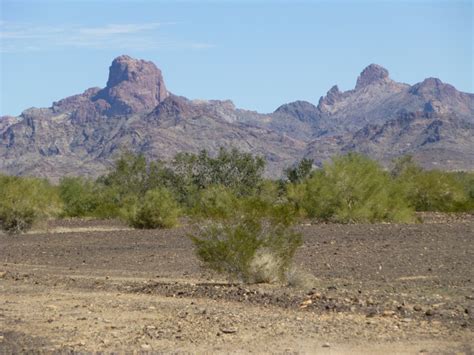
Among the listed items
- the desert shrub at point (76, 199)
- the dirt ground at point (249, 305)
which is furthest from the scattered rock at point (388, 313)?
the desert shrub at point (76, 199)

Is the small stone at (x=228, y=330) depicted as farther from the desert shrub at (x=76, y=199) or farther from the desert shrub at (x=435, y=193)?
the desert shrub at (x=76, y=199)

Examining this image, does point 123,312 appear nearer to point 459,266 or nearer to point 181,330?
point 181,330

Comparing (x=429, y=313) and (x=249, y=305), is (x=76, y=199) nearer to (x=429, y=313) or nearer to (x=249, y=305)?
(x=249, y=305)

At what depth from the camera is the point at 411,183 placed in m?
57.0

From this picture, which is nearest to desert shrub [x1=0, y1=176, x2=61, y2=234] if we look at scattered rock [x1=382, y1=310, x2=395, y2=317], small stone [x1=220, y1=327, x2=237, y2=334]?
small stone [x1=220, y1=327, x2=237, y2=334]

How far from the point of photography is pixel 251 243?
1847 cm

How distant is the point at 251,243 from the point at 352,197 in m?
26.8

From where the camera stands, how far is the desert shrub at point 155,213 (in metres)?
46.1

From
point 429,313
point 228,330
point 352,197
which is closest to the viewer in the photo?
point 228,330

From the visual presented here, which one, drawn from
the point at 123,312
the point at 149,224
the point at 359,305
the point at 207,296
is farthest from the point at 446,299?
Result: the point at 149,224

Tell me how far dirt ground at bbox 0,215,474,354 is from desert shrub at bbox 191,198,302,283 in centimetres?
48

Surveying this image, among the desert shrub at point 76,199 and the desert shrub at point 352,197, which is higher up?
the desert shrub at point 352,197

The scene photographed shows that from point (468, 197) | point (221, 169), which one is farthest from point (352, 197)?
point (221, 169)

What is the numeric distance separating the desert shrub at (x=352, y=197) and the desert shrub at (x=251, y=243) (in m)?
25.6
